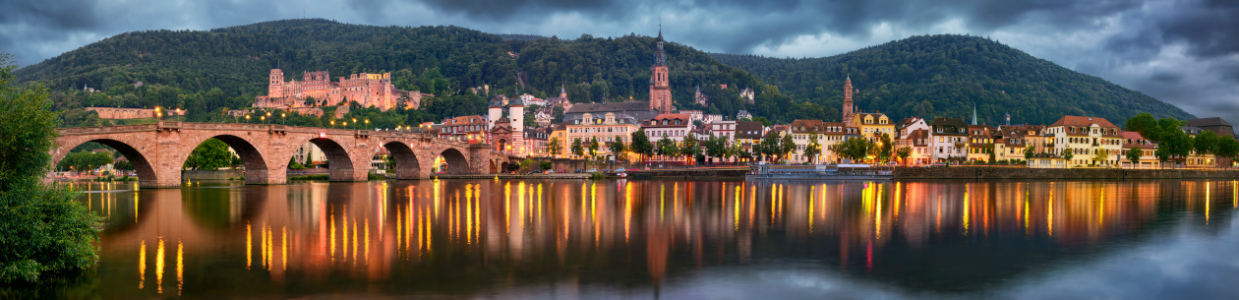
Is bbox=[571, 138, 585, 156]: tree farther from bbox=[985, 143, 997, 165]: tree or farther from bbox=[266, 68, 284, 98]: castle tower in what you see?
bbox=[266, 68, 284, 98]: castle tower

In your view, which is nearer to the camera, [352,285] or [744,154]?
[352,285]

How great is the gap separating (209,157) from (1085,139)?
92654 millimetres

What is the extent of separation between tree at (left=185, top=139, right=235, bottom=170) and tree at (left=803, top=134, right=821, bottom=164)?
197ft

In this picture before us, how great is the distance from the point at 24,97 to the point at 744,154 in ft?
277

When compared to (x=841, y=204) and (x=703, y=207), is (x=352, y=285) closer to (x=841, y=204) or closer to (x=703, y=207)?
(x=703, y=207)

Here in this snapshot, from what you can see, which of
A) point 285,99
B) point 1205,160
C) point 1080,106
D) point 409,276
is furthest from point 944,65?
point 409,276

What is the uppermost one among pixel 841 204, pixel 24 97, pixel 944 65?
pixel 944 65

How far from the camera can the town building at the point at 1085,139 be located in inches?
3679

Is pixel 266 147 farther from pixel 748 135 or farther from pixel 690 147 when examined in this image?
pixel 748 135

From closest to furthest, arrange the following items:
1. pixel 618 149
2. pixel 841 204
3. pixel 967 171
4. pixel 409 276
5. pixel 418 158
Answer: pixel 409 276, pixel 841 204, pixel 418 158, pixel 967 171, pixel 618 149

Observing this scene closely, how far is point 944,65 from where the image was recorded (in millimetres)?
199250

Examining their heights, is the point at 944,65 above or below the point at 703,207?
above

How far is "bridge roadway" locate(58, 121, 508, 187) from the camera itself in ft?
149

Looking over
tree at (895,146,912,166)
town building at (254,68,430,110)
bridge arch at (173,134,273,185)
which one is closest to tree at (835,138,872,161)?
tree at (895,146,912,166)
